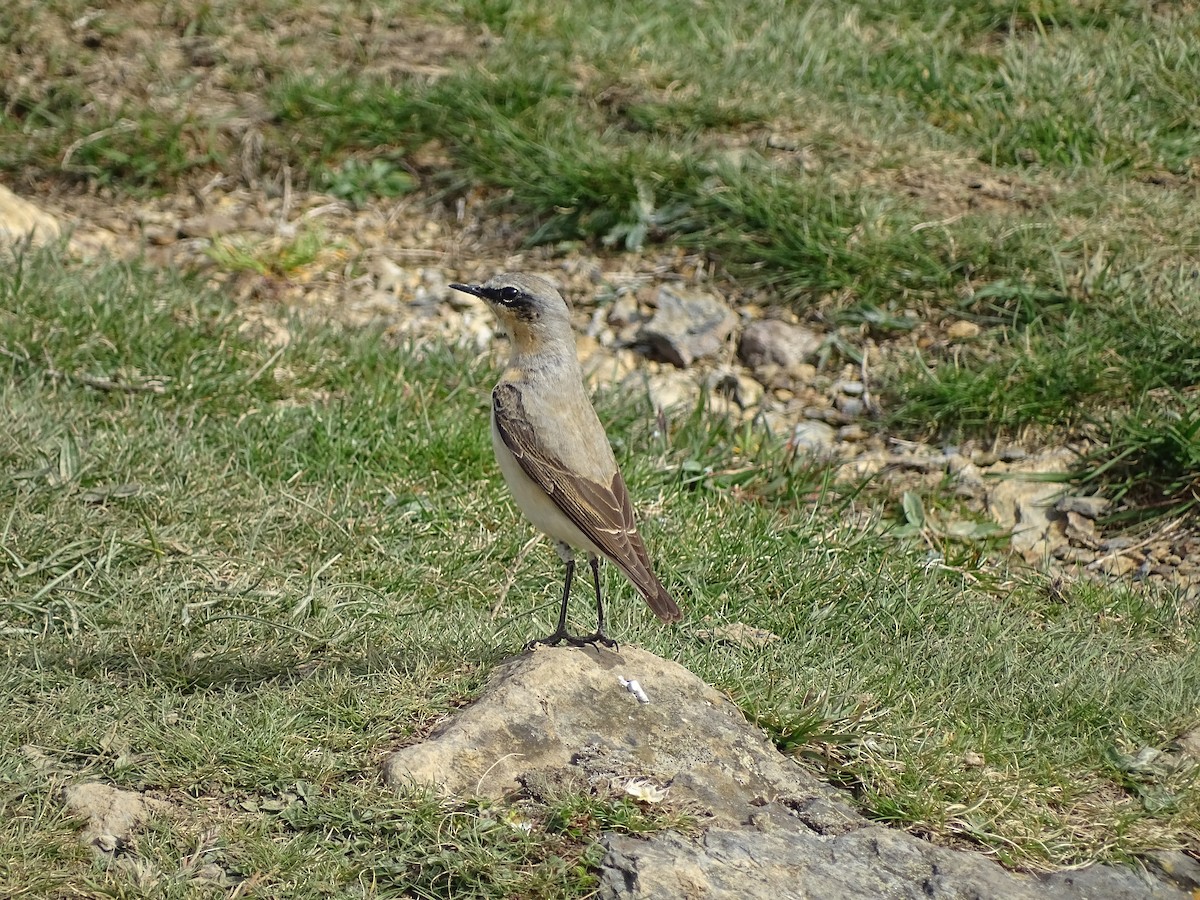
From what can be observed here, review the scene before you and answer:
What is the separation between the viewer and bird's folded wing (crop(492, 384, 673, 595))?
4.83m

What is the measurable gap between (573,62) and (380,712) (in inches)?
237

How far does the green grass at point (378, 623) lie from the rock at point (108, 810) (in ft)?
0.22

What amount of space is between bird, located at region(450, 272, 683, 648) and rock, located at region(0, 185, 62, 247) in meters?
3.93

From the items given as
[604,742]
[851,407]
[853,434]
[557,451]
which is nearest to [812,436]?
[853,434]

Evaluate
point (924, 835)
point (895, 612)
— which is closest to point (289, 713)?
point (924, 835)

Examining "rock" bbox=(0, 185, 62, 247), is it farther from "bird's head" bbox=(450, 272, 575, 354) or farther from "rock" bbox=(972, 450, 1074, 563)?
"rock" bbox=(972, 450, 1074, 563)

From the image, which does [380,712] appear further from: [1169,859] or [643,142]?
[643,142]

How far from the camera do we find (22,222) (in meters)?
8.31

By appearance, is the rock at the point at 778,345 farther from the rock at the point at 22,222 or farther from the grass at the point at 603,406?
the rock at the point at 22,222

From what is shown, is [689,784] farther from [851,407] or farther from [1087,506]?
[851,407]

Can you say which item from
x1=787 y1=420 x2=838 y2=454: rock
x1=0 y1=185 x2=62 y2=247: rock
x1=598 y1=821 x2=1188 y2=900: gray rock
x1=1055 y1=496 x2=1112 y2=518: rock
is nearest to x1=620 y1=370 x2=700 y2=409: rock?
x1=787 y1=420 x2=838 y2=454: rock

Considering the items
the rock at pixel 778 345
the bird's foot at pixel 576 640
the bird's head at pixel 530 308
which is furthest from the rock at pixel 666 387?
the bird's foot at pixel 576 640

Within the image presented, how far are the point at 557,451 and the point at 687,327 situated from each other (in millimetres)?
3235

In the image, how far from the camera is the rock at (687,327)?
7.99m
